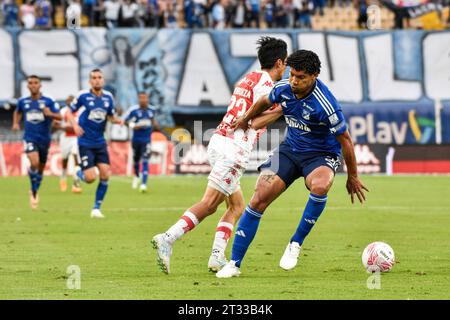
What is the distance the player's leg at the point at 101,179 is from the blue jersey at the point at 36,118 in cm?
292

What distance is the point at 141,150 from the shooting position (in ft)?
96.9

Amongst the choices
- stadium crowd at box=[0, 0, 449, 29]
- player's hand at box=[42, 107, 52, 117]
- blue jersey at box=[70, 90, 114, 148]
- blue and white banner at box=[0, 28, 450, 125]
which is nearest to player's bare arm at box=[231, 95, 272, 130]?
blue jersey at box=[70, 90, 114, 148]

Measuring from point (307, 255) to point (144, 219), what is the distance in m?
6.47

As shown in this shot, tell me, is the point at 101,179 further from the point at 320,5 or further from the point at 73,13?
the point at 320,5

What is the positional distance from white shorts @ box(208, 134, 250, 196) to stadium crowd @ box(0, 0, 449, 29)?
2921 cm

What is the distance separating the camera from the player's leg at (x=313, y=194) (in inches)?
456

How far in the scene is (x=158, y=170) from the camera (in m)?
36.4

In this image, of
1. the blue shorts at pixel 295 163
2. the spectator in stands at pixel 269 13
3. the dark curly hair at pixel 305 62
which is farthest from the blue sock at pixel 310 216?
the spectator in stands at pixel 269 13

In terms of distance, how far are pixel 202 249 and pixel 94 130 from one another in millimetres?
6758

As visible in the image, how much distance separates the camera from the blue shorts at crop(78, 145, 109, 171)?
20312mm

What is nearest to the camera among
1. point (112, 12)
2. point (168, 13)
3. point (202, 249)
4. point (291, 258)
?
point (291, 258)

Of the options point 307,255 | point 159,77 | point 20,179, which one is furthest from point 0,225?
point 159,77

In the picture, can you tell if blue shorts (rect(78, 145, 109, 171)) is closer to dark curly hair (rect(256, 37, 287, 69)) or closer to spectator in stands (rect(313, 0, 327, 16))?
dark curly hair (rect(256, 37, 287, 69))

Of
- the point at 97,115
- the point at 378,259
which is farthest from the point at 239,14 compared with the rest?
the point at 378,259
